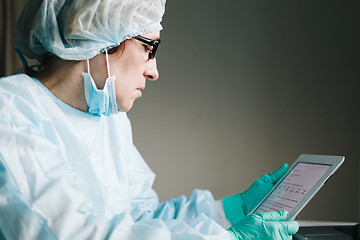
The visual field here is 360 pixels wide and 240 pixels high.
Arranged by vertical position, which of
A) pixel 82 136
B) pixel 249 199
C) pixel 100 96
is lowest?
pixel 249 199

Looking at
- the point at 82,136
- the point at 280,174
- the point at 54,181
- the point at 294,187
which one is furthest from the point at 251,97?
the point at 54,181

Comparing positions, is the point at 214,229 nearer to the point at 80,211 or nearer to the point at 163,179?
the point at 80,211

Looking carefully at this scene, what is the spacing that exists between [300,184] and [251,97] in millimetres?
1412

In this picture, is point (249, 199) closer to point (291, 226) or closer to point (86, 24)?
point (291, 226)

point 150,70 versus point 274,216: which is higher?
point 150,70

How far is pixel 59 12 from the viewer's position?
3.20ft

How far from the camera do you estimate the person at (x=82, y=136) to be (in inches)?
28.7

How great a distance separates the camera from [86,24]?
94 cm

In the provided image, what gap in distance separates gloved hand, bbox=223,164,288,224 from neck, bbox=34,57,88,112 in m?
0.64

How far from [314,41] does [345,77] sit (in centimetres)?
30

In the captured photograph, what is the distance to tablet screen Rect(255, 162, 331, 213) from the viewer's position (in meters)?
0.97

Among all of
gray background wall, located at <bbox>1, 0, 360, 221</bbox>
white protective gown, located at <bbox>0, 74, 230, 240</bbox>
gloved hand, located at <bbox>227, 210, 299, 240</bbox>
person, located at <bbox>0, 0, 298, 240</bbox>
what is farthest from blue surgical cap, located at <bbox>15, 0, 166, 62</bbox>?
gray background wall, located at <bbox>1, 0, 360, 221</bbox>

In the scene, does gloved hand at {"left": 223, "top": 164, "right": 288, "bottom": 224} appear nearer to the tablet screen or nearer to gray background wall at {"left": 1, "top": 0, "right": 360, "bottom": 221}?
the tablet screen

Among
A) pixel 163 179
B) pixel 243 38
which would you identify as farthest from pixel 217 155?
pixel 243 38
